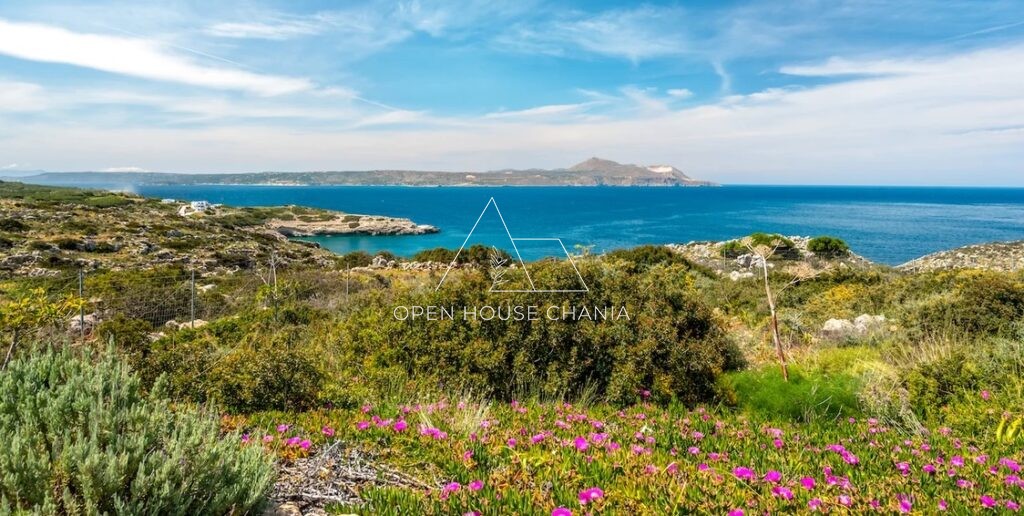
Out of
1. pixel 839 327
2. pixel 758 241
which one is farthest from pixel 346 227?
pixel 839 327

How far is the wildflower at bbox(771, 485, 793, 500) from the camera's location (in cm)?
266

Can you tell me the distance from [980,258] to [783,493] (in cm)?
3804

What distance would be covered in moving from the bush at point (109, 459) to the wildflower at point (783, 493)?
7.76 ft

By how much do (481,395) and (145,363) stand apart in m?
3.46

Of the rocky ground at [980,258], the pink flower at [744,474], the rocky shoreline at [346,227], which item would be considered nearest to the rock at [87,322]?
the pink flower at [744,474]

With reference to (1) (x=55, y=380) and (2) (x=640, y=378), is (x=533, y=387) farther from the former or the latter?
(1) (x=55, y=380)

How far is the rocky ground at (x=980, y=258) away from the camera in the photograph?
95.4 ft

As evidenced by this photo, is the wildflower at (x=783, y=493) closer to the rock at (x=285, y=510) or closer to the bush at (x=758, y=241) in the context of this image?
the rock at (x=285, y=510)

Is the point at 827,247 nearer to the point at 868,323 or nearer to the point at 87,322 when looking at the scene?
the point at 868,323

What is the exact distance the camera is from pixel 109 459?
7.11 feet

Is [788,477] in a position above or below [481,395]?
above

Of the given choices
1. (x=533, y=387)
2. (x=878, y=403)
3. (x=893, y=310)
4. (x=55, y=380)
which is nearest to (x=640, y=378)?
(x=533, y=387)

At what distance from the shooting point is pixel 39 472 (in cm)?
213

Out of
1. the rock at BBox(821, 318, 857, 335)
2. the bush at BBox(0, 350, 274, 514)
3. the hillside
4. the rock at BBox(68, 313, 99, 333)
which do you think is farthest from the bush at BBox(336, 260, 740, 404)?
the hillside
